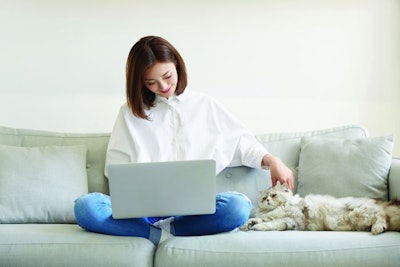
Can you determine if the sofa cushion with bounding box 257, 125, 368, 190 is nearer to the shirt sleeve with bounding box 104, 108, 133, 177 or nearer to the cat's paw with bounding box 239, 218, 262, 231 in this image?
the cat's paw with bounding box 239, 218, 262, 231

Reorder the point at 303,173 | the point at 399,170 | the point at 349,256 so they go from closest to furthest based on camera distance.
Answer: the point at 349,256 < the point at 399,170 < the point at 303,173

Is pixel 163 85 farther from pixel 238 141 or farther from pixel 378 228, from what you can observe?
pixel 378 228

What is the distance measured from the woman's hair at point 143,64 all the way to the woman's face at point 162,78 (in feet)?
0.06

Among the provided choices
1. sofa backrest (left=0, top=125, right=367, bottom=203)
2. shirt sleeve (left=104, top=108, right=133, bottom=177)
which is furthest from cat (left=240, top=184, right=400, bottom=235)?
shirt sleeve (left=104, top=108, right=133, bottom=177)

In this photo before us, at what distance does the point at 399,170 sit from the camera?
2314 mm

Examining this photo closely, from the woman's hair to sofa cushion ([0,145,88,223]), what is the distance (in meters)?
0.44

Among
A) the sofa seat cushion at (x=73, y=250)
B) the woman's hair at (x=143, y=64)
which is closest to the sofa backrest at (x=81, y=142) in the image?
the woman's hair at (x=143, y=64)

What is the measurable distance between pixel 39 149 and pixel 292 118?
4.59ft

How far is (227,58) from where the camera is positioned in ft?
10.2

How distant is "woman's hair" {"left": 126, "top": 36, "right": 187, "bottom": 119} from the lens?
2287mm

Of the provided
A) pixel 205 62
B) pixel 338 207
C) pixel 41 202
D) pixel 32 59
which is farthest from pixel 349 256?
pixel 32 59

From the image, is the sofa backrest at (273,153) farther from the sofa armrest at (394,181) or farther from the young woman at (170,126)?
the sofa armrest at (394,181)

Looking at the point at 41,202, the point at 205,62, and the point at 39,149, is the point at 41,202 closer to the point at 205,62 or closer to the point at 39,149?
the point at 39,149

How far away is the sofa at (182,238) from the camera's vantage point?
182 centimetres
